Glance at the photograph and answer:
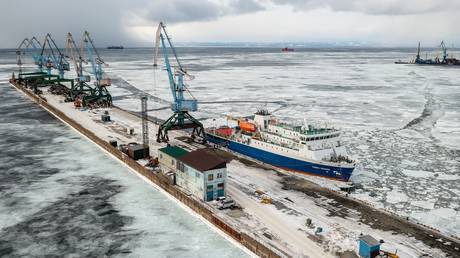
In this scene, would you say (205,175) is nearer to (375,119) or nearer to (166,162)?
(166,162)

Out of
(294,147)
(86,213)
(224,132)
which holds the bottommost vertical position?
(86,213)

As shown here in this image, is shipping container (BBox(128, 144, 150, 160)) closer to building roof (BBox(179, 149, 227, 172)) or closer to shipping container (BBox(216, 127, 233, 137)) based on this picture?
shipping container (BBox(216, 127, 233, 137))

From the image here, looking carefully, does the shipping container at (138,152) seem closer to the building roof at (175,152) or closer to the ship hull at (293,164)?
the building roof at (175,152)

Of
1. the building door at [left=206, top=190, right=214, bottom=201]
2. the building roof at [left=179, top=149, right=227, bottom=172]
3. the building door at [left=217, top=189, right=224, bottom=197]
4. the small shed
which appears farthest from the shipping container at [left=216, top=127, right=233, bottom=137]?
the small shed

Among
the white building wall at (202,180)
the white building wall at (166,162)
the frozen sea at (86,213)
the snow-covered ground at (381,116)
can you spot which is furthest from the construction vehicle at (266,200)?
the white building wall at (166,162)

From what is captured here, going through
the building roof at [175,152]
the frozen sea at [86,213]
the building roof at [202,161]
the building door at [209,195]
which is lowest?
the frozen sea at [86,213]

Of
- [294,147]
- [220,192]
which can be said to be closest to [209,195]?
[220,192]
